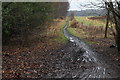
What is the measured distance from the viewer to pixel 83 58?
50.1 ft

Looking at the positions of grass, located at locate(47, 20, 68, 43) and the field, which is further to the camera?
grass, located at locate(47, 20, 68, 43)

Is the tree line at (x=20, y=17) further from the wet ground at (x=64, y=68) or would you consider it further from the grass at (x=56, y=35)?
the wet ground at (x=64, y=68)

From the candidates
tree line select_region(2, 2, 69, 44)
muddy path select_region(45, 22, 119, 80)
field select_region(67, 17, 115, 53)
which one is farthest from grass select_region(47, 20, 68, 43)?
muddy path select_region(45, 22, 119, 80)

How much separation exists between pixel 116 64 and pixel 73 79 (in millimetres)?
4485

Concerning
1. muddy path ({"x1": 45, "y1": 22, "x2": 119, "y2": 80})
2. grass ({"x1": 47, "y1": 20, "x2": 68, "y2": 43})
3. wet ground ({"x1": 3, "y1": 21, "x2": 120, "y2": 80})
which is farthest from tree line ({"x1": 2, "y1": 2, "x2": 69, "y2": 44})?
muddy path ({"x1": 45, "y1": 22, "x2": 119, "y2": 80})

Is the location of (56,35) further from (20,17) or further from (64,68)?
(64,68)

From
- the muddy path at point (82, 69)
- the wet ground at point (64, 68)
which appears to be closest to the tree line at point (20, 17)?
the wet ground at point (64, 68)

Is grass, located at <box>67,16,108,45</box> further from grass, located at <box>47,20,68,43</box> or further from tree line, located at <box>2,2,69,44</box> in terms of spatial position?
tree line, located at <box>2,2,69,44</box>

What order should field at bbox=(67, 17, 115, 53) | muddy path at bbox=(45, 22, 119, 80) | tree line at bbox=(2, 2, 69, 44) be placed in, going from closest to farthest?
muddy path at bbox=(45, 22, 119, 80), tree line at bbox=(2, 2, 69, 44), field at bbox=(67, 17, 115, 53)

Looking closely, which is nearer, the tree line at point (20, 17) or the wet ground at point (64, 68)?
the wet ground at point (64, 68)

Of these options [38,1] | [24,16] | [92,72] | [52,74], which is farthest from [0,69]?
[38,1]

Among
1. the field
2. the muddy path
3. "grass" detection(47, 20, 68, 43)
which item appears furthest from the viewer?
"grass" detection(47, 20, 68, 43)

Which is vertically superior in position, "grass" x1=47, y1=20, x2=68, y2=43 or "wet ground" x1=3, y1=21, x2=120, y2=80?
"wet ground" x1=3, y1=21, x2=120, y2=80

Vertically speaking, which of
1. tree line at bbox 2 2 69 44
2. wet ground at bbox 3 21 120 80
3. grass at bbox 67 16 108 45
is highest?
tree line at bbox 2 2 69 44
